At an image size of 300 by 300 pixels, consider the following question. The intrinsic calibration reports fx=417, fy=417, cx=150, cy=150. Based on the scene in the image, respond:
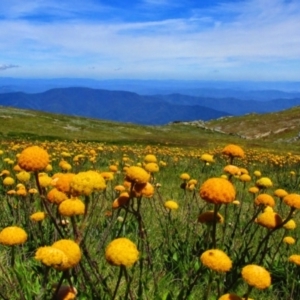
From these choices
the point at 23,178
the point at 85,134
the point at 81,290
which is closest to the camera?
the point at 81,290

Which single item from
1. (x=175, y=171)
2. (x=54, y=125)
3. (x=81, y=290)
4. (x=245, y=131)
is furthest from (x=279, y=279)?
(x=245, y=131)

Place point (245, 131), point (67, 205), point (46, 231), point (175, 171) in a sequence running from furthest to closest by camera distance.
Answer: point (245, 131), point (175, 171), point (46, 231), point (67, 205)

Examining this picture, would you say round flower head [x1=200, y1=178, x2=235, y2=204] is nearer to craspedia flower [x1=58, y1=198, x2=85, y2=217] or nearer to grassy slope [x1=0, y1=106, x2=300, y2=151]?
craspedia flower [x1=58, y1=198, x2=85, y2=217]

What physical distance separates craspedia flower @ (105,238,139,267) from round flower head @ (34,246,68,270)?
0.30 metres

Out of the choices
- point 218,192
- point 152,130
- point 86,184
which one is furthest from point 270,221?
point 152,130

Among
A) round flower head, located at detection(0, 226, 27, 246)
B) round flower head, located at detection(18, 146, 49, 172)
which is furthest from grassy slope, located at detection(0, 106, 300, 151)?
round flower head, located at detection(0, 226, 27, 246)

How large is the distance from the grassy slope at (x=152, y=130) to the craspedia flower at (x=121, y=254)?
4030 cm

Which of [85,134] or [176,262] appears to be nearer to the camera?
[176,262]

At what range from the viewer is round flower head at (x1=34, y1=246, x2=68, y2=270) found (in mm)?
1976

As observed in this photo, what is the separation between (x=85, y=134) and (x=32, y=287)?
58.1m

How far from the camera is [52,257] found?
199cm

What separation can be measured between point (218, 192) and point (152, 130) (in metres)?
74.9

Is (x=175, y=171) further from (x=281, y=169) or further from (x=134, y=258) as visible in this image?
(x=134, y=258)

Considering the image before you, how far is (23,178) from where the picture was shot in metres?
4.75
